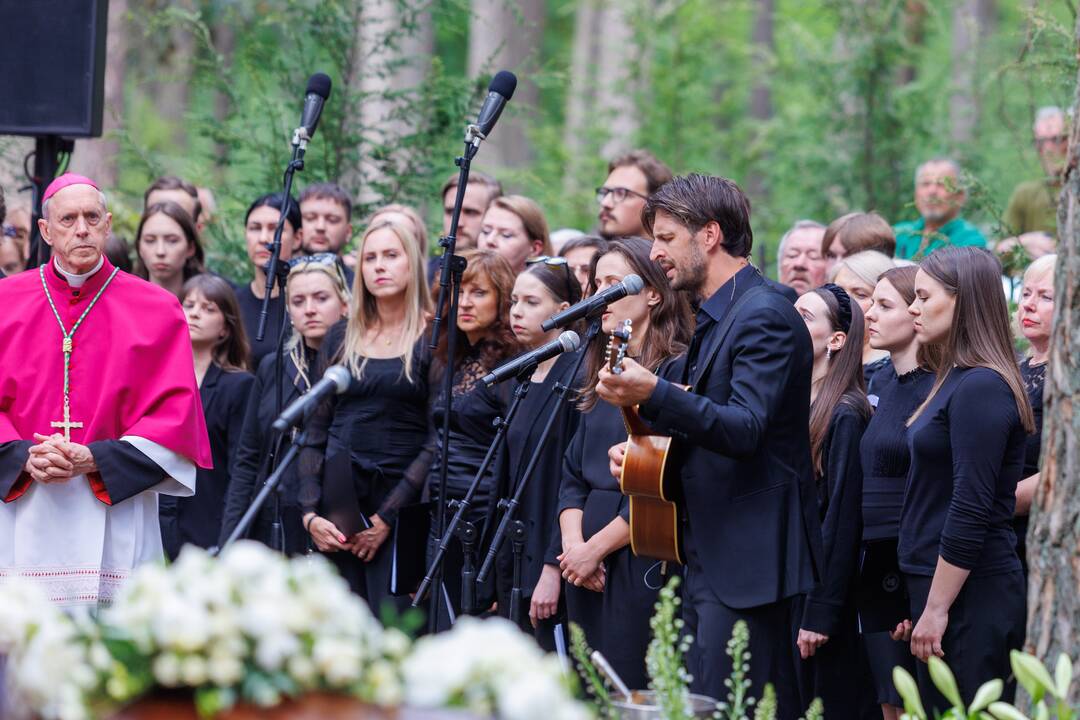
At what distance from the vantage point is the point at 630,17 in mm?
15164

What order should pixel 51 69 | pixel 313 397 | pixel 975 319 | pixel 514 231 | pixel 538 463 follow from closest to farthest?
pixel 313 397 → pixel 975 319 → pixel 538 463 → pixel 51 69 → pixel 514 231

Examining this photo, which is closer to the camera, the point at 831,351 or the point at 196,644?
the point at 196,644

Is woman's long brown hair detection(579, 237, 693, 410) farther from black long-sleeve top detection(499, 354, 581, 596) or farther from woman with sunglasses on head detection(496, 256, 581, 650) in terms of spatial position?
black long-sleeve top detection(499, 354, 581, 596)

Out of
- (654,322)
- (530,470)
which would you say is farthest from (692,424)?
(654,322)

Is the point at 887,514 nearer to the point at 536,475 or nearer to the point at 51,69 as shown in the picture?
the point at 536,475

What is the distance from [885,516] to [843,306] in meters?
1.05

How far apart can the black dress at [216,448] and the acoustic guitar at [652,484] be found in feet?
9.71

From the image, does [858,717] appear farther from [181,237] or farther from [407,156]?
[407,156]

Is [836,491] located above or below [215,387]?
below

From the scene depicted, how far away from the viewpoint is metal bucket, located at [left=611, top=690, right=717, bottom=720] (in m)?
3.44

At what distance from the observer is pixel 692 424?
451 cm

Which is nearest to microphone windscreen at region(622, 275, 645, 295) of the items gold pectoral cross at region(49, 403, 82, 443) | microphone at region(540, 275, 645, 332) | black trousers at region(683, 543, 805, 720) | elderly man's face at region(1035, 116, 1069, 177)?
microphone at region(540, 275, 645, 332)

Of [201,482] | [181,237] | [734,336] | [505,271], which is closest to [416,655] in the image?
[734,336]

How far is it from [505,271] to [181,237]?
223 cm
